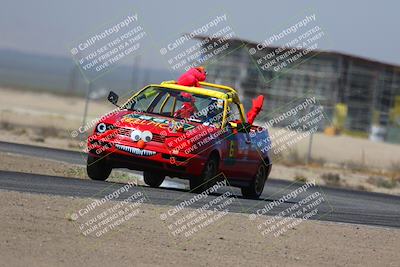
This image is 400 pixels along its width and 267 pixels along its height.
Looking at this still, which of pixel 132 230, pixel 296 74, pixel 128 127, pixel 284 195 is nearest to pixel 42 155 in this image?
pixel 284 195

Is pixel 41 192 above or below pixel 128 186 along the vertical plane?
above

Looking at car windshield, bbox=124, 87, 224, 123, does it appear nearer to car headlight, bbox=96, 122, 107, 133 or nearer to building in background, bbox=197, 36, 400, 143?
car headlight, bbox=96, 122, 107, 133

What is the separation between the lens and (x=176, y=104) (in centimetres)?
1725

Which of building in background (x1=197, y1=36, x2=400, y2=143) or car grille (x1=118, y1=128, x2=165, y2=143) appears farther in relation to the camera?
building in background (x1=197, y1=36, x2=400, y2=143)

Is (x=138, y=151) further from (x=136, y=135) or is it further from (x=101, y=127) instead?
(x=101, y=127)

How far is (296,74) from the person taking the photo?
6894 centimetres

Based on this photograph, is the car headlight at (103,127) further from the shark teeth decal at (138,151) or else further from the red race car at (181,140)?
the shark teeth decal at (138,151)

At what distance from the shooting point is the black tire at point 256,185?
18109 millimetres

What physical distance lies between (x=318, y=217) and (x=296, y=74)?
53.8 metres

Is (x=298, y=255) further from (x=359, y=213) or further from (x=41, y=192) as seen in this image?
(x=359, y=213)

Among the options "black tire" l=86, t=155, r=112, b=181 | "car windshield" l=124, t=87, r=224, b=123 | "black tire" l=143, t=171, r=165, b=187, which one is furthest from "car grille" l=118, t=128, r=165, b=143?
"black tire" l=143, t=171, r=165, b=187

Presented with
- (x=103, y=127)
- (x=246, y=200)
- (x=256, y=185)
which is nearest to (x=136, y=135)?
(x=103, y=127)

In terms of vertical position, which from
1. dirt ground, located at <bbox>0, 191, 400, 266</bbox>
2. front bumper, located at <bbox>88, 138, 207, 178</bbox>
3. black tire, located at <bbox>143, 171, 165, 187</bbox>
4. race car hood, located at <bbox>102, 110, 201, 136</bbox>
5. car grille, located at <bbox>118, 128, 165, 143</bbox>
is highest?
dirt ground, located at <bbox>0, 191, 400, 266</bbox>

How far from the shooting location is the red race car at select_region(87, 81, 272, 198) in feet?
51.9
